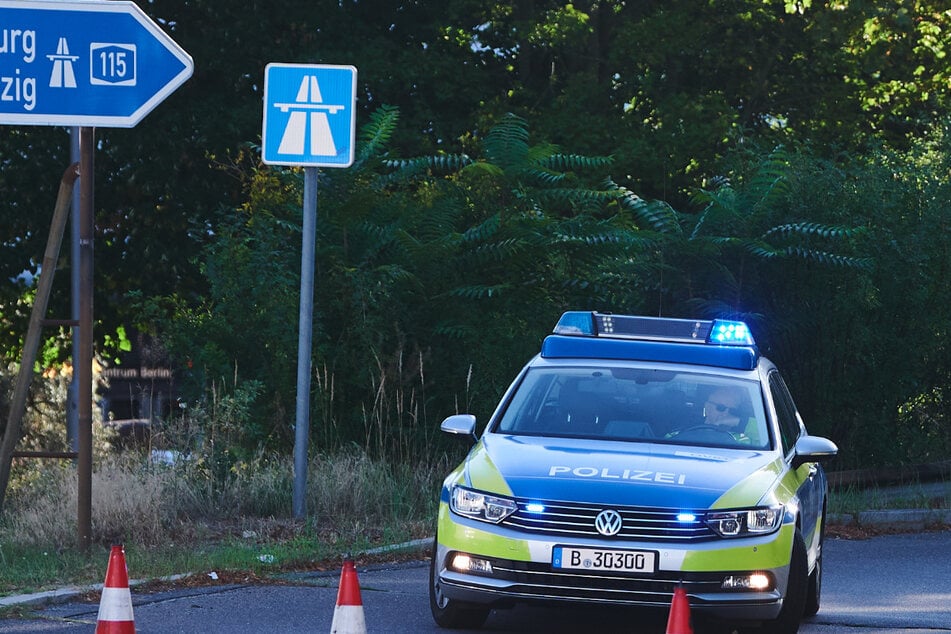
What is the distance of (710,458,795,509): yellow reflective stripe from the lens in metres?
7.36

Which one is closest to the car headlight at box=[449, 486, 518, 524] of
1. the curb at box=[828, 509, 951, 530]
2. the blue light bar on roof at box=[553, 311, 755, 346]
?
the blue light bar on roof at box=[553, 311, 755, 346]

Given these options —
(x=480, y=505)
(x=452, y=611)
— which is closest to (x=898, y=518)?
(x=452, y=611)

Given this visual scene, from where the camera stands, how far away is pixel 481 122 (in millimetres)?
26656

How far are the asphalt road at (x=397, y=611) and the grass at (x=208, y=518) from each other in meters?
0.43

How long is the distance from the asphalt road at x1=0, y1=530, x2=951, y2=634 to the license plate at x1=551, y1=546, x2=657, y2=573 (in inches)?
35.2

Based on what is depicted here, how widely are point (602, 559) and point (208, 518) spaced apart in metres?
4.50

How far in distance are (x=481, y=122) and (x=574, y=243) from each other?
12520mm

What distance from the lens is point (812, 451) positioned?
8133 mm

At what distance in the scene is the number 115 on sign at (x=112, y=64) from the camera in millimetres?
9404

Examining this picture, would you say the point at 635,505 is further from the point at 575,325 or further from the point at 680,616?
the point at 575,325

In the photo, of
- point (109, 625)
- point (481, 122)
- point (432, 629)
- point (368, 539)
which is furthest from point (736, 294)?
point (481, 122)

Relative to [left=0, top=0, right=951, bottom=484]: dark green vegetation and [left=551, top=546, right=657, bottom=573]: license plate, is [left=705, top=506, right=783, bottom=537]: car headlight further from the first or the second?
[left=0, top=0, right=951, bottom=484]: dark green vegetation

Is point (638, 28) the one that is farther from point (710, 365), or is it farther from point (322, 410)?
point (710, 365)

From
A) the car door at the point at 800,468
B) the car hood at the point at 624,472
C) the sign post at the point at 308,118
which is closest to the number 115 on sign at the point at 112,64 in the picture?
the sign post at the point at 308,118
